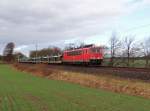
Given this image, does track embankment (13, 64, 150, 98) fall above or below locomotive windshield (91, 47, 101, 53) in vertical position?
below

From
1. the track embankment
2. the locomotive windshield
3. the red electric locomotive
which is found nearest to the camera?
the track embankment

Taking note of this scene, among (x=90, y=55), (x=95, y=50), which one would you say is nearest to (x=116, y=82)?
(x=90, y=55)

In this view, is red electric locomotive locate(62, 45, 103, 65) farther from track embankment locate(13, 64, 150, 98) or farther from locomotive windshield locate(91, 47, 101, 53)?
track embankment locate(13, 64, 150, 98)

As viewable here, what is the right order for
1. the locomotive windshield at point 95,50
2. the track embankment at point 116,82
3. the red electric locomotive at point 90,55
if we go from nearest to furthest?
the track embankment at point 116,82
the red electric locomotive at point 90,55
the locomotive windshield at point 95,50

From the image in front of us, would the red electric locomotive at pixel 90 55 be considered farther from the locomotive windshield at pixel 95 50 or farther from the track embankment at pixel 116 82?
the track embankment at pixel 116 82

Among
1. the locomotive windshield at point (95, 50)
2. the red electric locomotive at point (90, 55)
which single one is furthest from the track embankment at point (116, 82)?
the locomotive windshield at point (95, 50)

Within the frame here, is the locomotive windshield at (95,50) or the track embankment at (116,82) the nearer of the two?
the track embankment at (116,82)

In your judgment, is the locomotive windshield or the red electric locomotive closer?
the red electric locomotive

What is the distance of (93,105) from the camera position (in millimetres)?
16859

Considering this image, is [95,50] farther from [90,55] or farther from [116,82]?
[116,82]

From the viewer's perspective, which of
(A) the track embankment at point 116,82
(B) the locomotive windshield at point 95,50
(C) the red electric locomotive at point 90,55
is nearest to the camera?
(A) the track embankment at point 116,82

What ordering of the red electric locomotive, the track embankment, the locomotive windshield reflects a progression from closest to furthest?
the track embankment
the red electric locomotive
the locomotive windshield

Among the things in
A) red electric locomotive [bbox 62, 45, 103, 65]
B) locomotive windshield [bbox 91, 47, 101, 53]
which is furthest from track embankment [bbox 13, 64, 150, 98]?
locomotive windshield [bbox 91, 47, 101, 53]

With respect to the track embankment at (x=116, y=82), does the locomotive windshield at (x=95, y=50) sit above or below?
above
